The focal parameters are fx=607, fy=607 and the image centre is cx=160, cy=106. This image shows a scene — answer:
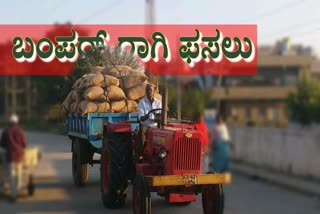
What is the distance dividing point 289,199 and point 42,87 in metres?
6.96

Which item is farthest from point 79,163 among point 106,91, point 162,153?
Result: point 162,153

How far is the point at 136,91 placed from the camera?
4129 millimetres

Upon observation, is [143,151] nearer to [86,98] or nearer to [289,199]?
[86,98]

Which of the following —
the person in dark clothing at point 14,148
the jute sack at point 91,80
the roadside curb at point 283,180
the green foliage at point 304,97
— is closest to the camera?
the person in dark clothing at point 14,148

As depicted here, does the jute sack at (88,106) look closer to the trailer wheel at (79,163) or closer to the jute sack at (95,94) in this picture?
the jute sack at (95,94)

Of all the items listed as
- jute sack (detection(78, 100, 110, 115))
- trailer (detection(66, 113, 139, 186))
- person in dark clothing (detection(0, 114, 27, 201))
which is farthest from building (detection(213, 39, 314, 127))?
person in dark clothing (detection(0, 114, 27, 201))

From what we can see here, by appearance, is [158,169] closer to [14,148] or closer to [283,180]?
[14,148]

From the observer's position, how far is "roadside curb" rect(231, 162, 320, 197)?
11.3 metres

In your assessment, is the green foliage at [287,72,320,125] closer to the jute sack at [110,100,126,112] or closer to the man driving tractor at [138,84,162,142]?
the man driving tractor at [138,84,162,142]

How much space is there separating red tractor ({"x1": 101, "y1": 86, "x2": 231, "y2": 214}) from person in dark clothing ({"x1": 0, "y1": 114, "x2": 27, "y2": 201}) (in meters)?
1.85

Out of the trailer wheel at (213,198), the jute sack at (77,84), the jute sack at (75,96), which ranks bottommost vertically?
the trailer wheel at (213,198)

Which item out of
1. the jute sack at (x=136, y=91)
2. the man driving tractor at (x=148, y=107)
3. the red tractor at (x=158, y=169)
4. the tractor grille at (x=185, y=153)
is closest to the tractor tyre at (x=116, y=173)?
the red tractor at (x=158, y=169)

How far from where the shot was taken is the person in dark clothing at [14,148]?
3.65 meters

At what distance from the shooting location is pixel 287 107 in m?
7.18
